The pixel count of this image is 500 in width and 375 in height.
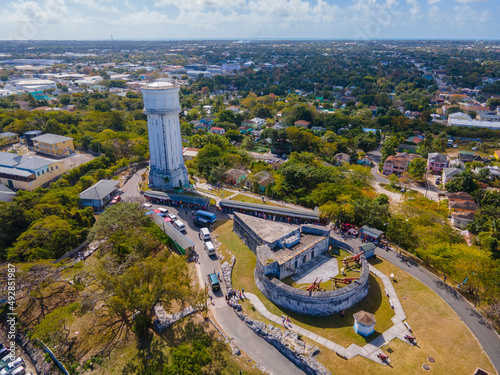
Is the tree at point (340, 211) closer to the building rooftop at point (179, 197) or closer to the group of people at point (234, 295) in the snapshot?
the building rooftop at point (179, 197)

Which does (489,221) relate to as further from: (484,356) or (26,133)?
(26,133)

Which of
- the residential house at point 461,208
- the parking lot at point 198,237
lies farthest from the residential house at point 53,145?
the residential house at point 461,208

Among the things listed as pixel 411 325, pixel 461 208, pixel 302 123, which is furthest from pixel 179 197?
pixel 302 123

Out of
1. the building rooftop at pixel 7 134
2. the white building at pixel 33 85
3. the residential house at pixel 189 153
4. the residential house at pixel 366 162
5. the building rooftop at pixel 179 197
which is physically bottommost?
the residential house at pixel 366 162

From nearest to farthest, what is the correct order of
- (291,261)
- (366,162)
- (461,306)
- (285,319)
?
(285,319)
(461,306)
(291,261)
(366,162)

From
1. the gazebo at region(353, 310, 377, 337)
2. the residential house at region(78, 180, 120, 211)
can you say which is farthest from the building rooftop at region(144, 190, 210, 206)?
the gazebo at region(353, 310, 377, 337)

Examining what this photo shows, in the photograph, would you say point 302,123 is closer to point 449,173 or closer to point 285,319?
point 449,173

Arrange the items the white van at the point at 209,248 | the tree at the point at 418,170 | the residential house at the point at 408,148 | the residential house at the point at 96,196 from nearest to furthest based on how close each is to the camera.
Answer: the white van at the point at 209,248 → the residential house at the point at 96,196 → the tree at the point at 418,170 → the residential house at the point at 408,148
